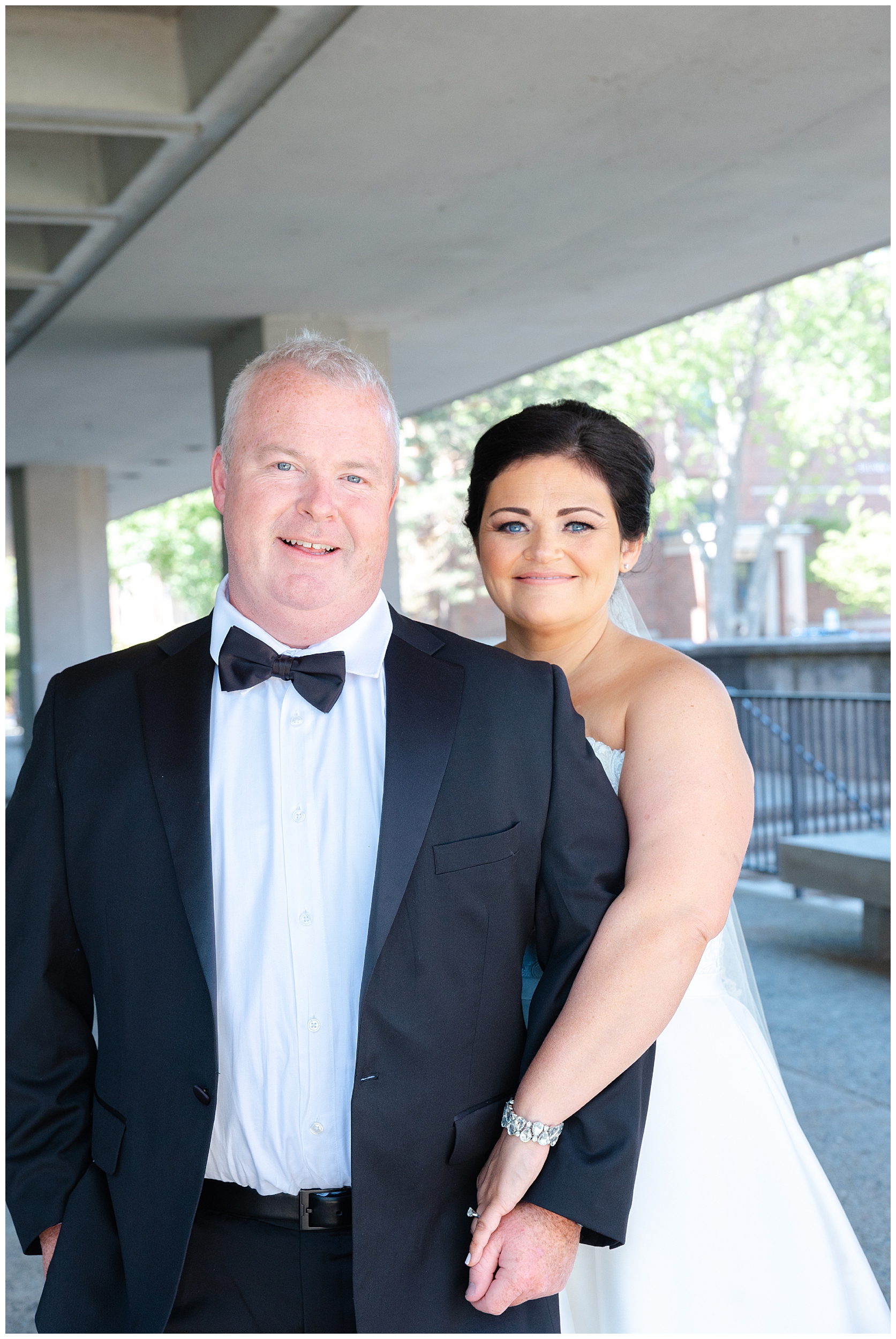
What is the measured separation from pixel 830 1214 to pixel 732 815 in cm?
94

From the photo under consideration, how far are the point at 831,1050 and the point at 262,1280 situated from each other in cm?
462

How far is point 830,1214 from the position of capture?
2488 mm

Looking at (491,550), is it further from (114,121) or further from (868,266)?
(868,266)

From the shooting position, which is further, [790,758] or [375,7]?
[790,758]

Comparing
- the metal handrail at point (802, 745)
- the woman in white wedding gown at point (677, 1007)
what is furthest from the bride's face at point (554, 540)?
the metal handrail at point (802, 745)

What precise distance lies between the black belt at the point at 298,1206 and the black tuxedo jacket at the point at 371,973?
59mm

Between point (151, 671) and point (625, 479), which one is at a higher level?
point (625, 479)

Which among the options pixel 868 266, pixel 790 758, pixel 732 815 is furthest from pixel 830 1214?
pixel 868 266

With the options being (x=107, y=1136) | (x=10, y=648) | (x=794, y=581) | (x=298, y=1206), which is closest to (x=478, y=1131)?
(x=298, y=1206)

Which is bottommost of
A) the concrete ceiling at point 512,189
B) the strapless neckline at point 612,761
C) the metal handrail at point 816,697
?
the metal handrail at point 816,697

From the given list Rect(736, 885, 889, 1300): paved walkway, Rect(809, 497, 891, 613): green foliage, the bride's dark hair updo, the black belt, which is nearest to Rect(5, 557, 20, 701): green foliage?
Rect(809, 497, 891, 613): green foliage

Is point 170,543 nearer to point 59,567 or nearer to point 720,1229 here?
point 59,567

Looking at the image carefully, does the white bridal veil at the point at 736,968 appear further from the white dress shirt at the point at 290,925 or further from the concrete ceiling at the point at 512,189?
the concrete ceiling at the point at 512,189

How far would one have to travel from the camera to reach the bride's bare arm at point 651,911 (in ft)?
6.31
